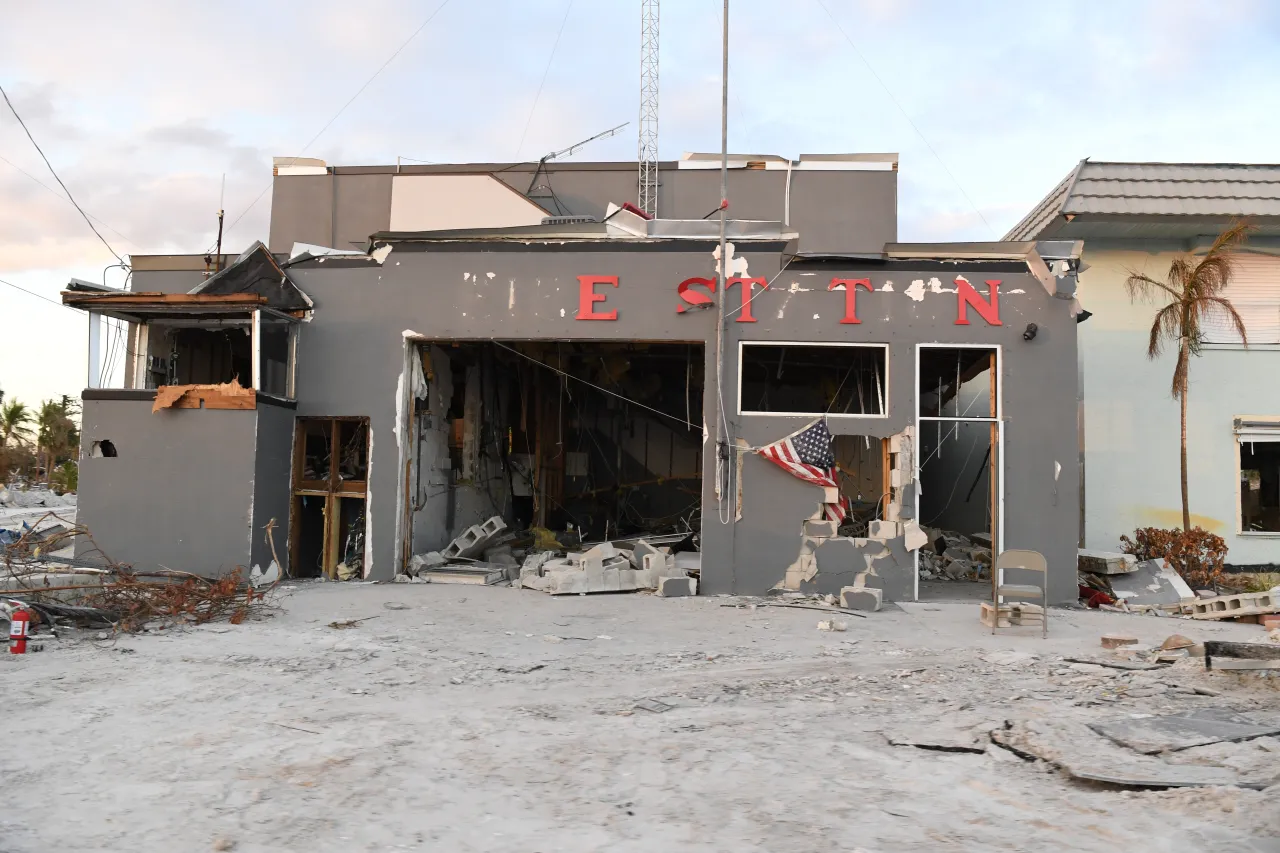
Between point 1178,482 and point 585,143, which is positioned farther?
point 585,143

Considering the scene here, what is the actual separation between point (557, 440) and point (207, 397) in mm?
8373

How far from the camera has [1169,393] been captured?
15922 mm

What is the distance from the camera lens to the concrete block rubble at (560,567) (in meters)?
12.1

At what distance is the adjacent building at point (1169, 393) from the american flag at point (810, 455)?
21.2 feet

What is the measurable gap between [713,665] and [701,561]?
4.81 m

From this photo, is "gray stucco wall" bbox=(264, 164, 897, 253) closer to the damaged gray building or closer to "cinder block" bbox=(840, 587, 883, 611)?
the damaged gray building

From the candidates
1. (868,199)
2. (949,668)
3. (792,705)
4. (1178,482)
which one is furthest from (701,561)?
(868,199)

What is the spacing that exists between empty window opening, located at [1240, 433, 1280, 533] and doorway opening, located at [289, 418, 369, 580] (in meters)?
15.5

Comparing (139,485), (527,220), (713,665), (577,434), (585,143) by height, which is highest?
(585,143)

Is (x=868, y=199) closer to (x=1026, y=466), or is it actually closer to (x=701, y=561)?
(x=1026, y=466)

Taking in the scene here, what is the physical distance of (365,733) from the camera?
5.26 meters

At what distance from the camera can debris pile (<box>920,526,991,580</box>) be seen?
50.1 feet

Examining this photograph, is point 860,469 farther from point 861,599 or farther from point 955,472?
point 861,599

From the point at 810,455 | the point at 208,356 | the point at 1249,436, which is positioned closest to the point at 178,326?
the point at 208,356
